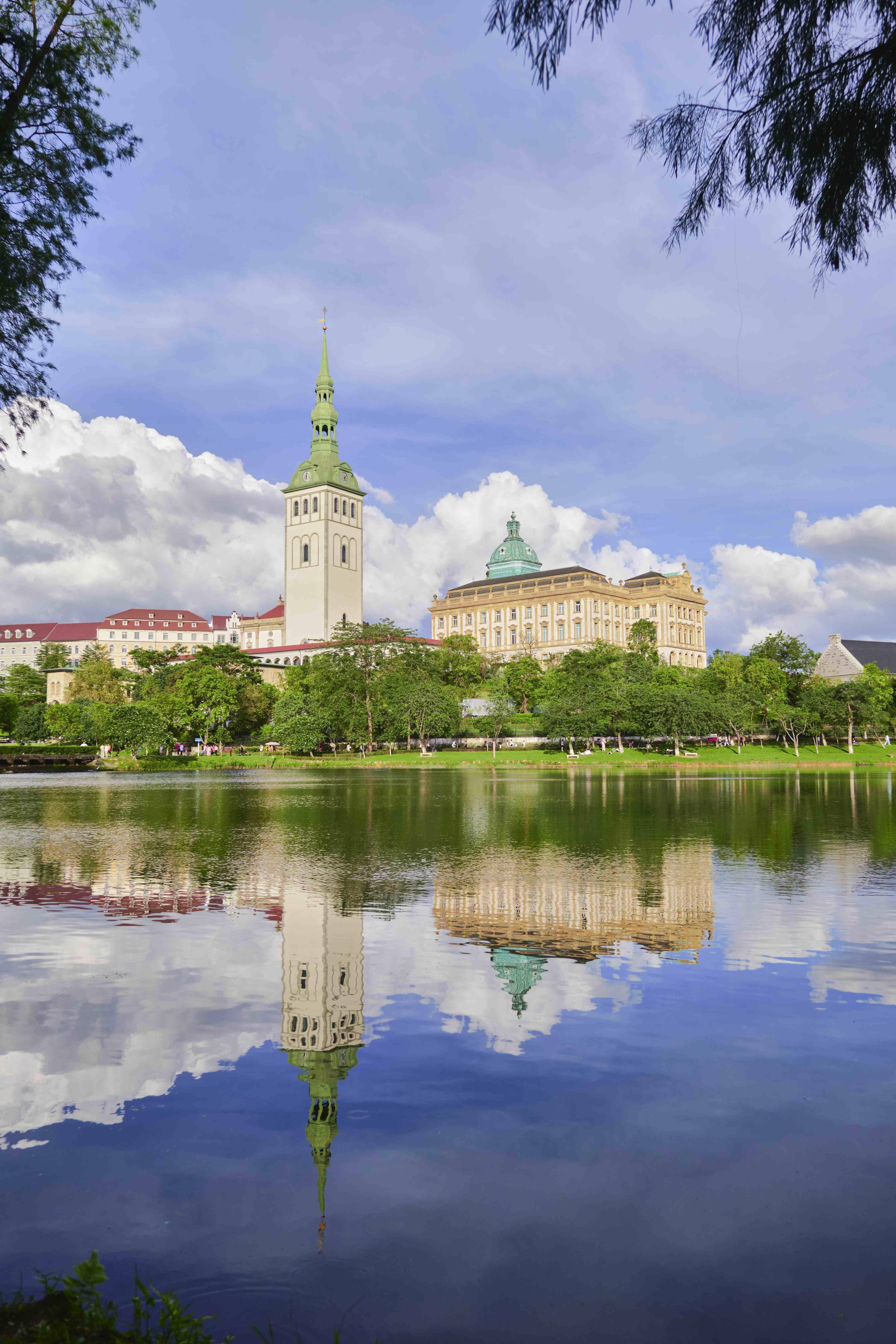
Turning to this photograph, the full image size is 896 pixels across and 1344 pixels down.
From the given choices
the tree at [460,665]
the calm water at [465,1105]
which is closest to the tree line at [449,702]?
the tree at [460,665]

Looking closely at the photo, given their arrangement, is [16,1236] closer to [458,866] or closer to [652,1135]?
[652,1135]

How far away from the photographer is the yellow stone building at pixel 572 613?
13400 cm

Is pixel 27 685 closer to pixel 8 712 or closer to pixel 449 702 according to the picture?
pixel 8 712

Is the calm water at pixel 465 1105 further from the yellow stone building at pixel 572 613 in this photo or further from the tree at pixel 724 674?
the yellow stone building at pixel 572 613

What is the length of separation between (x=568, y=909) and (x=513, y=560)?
152m

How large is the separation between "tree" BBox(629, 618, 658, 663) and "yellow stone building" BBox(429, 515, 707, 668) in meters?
3.46

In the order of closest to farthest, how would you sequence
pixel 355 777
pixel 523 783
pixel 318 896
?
pixel 318 896
pixel 523 783
pixel 355 777

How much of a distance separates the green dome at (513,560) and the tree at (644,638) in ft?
107

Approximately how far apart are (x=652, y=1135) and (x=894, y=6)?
6387mm

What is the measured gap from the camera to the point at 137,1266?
378 centimetres

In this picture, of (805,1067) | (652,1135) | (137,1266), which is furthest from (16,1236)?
(805,1067)

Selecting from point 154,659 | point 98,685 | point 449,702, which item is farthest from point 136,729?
point 98,685

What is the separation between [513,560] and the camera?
527ft

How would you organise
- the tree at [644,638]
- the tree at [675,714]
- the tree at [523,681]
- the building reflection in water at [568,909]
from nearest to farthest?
1. the building reflection in water at [568,909]
2. the tree at [675,714]
3. the tree at [523,681]
4. the tree at [644,638]
